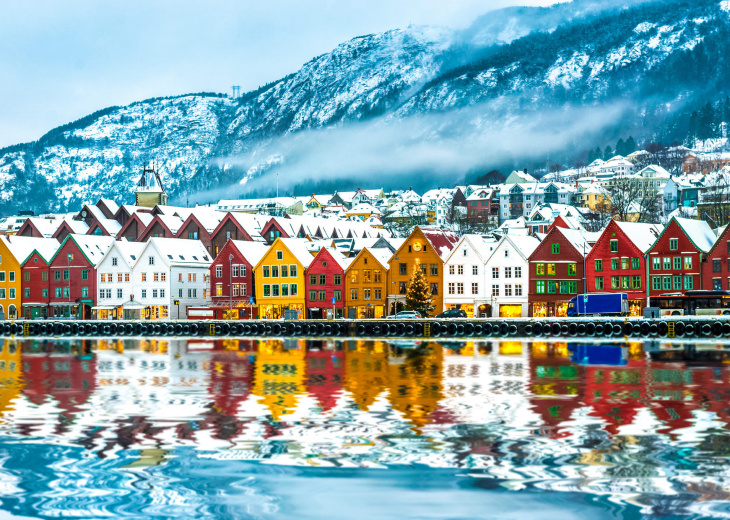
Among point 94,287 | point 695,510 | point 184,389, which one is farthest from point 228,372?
point 94,287

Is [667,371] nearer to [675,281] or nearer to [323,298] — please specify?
[675,281]

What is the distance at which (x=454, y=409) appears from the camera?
37.7 metres

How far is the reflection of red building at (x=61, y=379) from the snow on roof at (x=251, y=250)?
46735mm

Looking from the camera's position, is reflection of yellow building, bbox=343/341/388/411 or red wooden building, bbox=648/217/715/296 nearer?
reflection of yellow building, bbox=343/341/388/411

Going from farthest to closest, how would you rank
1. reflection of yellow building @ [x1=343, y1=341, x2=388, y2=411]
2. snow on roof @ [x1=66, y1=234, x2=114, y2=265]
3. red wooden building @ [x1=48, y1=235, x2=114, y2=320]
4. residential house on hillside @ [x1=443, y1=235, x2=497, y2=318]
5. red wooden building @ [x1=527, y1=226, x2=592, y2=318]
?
snow on roof @ [x1=66, y1=234, x2=114, y2=265] → red wooden building @ [x1=48, y1=235, x2=114, y2=320] → residential house on hillside @ [x1=443, y1=235, x2=497, y2=318] → red wooden building @ [x1=527, y1=226, x2=592, y2=318] → reflection of yellow building @ [x1=343, y1=341, x2=388, y2=411]

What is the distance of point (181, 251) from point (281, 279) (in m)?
16.9

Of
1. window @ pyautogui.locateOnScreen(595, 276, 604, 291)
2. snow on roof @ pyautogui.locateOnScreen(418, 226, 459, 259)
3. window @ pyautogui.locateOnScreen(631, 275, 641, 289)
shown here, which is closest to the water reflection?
window @ pyautogui.locateOnScreen(631, 275, 641, 289)

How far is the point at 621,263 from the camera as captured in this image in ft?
356

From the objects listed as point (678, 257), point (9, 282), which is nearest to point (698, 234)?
point (678, 257)

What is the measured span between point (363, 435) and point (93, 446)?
29.6 ft

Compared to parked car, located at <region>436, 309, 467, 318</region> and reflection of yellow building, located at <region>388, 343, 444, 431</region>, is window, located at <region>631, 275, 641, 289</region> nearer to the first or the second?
parked car, located at <region>436, 309, 467, 318</region>

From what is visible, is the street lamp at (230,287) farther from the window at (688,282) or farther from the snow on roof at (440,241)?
the window at (688,282)

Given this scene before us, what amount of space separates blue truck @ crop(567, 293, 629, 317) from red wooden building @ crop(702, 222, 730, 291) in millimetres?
12133

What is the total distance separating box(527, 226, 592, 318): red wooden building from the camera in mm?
112188
